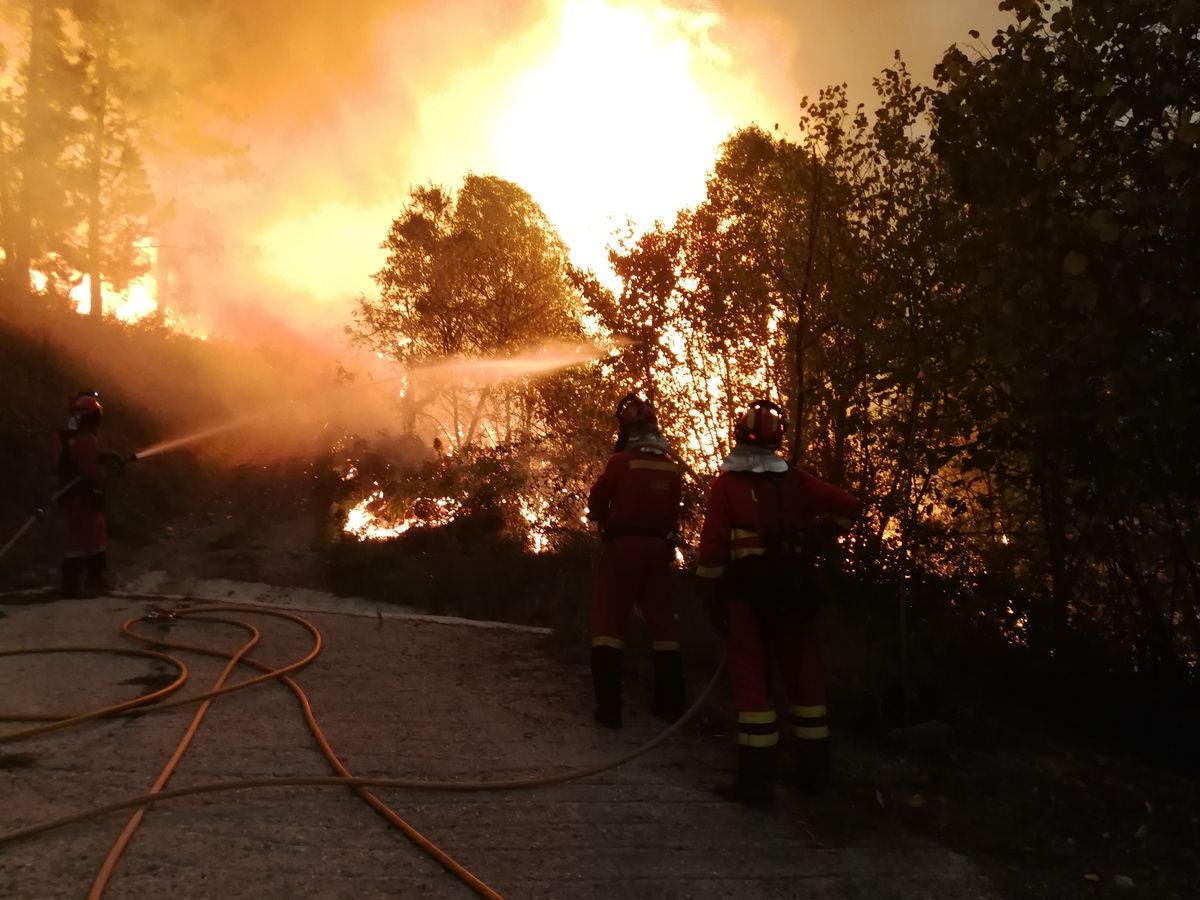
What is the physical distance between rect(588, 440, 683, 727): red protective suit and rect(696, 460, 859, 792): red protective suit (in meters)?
0.87

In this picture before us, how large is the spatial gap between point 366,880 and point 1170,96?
5028 mm

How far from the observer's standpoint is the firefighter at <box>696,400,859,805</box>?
14.8ft

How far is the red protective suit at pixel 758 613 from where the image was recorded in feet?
15.0

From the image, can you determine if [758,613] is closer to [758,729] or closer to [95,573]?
[758,729]

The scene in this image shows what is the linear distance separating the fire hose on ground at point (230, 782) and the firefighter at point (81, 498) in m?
2.51

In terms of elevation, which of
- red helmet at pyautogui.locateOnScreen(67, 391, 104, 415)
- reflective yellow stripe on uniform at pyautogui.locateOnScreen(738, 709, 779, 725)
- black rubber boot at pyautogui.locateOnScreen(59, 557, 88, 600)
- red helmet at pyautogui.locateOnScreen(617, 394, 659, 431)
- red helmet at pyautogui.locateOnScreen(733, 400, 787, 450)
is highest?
red helmet at pyautogui.locateOnScreen(67, 391, 104, 415)

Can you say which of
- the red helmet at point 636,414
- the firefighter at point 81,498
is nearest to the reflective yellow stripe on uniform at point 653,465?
the red helmet at point 636,414

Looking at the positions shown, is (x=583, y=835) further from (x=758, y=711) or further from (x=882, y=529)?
(x=882, y=529)

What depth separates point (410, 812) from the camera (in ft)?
13.3

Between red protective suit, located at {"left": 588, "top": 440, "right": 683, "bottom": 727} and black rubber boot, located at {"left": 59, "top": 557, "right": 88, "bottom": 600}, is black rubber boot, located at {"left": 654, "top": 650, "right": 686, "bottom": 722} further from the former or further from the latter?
black rubber boot, located at {"left": 59, "top": 557, "right": 88, "bottom": 600}

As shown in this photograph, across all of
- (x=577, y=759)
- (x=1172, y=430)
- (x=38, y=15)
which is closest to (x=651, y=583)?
(x=577, y=759)

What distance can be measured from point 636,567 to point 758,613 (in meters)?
1.15

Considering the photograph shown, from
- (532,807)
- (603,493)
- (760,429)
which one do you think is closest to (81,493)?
(603,493)

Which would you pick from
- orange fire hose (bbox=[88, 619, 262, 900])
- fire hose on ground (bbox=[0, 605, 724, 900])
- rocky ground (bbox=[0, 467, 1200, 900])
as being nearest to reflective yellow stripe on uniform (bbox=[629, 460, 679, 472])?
fire hose on ground (bbox=[0, 605, 724, 900])
